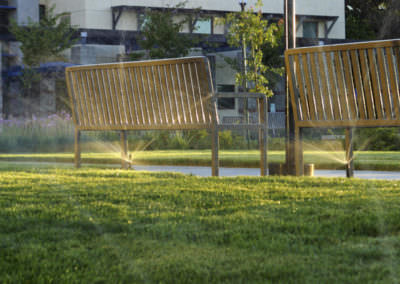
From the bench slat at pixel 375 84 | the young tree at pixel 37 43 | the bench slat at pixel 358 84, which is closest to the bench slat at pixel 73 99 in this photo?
the bench slat at pixel 358 84

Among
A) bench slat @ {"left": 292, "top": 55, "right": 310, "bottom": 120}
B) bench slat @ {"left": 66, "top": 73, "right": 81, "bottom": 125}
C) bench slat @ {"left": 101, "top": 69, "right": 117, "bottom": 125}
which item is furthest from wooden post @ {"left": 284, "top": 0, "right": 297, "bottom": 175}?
bench slat @ {"left": 66, "top": 73, "right": 81, "bottom": 125}

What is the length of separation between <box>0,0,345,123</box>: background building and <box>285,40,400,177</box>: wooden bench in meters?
21.8

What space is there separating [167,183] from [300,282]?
3.05 metres

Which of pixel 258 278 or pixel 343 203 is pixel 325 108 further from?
pixel 258 278

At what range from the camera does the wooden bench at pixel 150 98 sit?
21.3 ft

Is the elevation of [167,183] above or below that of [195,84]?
below

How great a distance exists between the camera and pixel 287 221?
12.3 ft

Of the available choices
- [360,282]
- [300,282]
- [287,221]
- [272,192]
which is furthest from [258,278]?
[272,192]

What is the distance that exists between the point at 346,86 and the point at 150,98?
2.20 metres

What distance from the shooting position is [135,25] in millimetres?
41625

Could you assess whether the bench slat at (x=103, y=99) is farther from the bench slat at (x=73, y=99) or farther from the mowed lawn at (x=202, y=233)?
the mowed lawn at (x=202, y=233)

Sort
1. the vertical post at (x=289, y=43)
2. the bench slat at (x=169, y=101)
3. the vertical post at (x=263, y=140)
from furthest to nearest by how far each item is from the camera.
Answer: the vertical post at (x=289, y=43), the bench slat at (x=169, y=101), the vertical post at (x=263, y=140)

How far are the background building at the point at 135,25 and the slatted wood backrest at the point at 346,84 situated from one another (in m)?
21.8

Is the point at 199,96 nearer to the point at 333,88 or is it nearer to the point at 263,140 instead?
the point at 263,140
